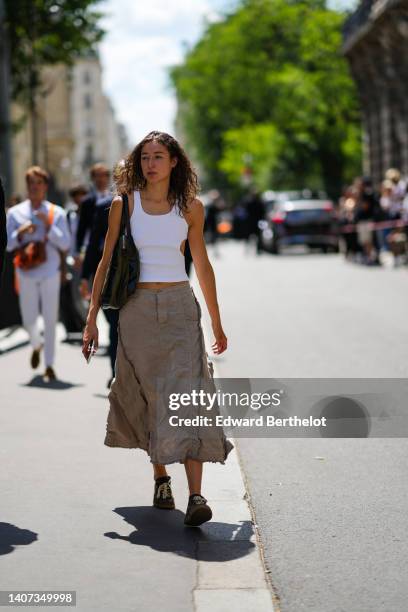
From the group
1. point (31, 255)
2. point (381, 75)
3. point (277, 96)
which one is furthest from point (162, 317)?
point (277, 96)

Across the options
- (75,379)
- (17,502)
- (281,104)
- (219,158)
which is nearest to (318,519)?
(17,502)

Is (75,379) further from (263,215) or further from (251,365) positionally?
(263,215)

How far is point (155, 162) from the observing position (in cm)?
586

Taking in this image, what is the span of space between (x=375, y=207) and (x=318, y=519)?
77.4 ft

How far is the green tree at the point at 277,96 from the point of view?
190ft

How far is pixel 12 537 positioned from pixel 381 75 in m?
40.9

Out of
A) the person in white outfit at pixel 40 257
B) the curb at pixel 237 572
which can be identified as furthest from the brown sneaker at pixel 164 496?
the person in white outfit at pixel 40 257

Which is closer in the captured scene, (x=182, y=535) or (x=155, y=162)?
(x=182, y=535)

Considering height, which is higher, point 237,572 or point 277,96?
point 277,96

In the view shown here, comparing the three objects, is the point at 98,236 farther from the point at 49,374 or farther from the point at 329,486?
the point at 329,486

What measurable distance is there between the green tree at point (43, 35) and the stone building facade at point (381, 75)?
9.30 metres

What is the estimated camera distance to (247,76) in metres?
66.7

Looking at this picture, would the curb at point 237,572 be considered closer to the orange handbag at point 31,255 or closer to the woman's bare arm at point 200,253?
the woman's bare arm at point 200,253

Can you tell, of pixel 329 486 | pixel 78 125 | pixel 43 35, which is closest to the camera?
pixel 329 486
